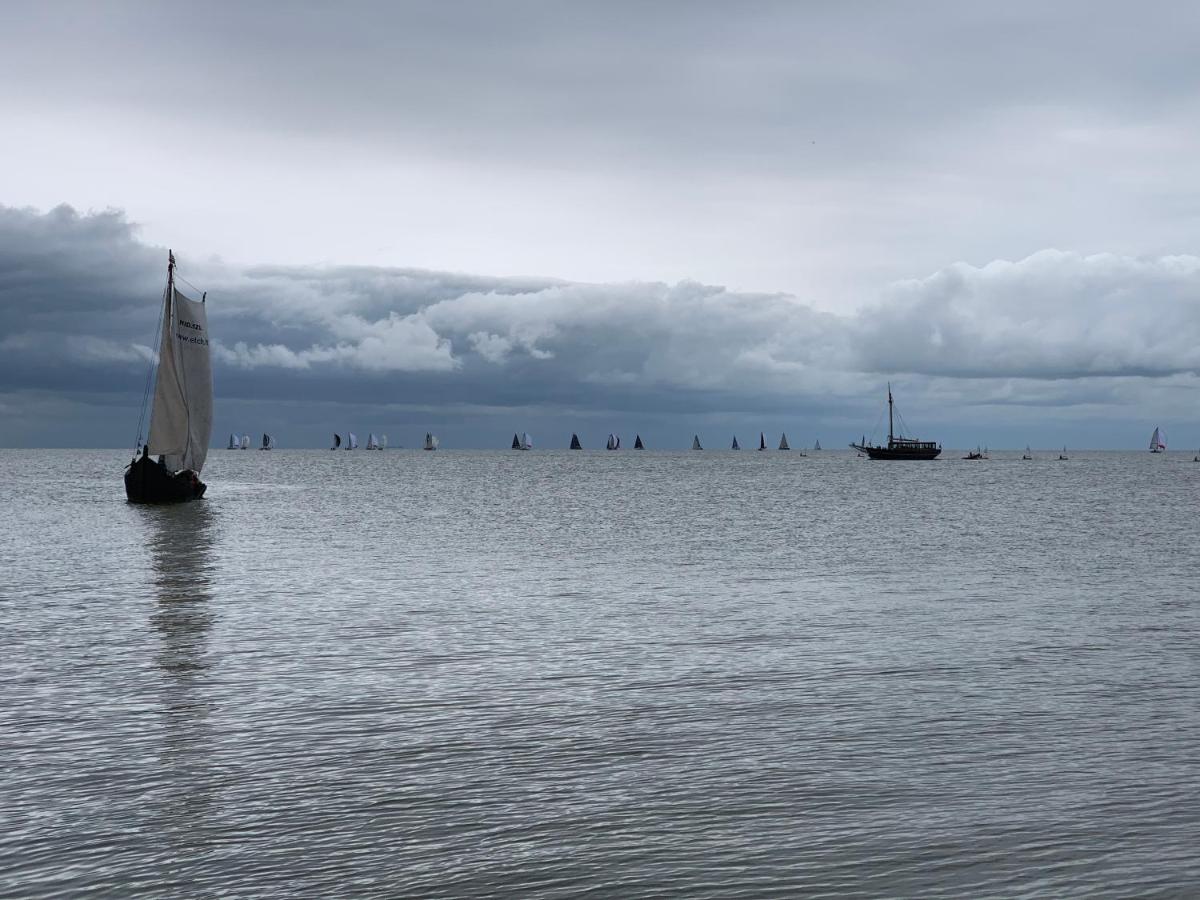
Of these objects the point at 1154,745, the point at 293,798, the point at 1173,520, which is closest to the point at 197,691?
the point at 293,798

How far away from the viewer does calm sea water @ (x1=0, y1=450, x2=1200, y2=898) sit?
11.9 meters

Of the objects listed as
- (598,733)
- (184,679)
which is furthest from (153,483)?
(598,733)

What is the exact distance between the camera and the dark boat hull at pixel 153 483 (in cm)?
8981

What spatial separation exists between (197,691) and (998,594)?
25643 mm

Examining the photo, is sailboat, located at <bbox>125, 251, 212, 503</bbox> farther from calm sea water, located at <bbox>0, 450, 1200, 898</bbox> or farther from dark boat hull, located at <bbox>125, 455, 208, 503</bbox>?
calm sea water, located at <bbox>0, 450, 1200, 898</bbox>

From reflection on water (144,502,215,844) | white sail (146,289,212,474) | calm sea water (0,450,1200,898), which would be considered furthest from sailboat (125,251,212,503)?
calm sea water (0,450,1200,898)

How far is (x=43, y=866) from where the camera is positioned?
11734mm

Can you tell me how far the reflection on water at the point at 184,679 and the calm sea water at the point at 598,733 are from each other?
0.09 meters

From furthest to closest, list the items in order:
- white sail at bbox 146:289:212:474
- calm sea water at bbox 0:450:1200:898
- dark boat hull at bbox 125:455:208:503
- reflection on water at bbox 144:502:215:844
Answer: dark boat hull at bbox 125:455:208:503 → white sail at bbox 146:289:212:474 → reflection on water at bbox 144:502:215:844 → calm sea water at bbox 0:450:1200:898

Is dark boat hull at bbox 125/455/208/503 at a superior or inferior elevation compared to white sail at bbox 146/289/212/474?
inferior

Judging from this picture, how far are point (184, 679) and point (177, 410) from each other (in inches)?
2777

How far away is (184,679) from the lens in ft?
70.0

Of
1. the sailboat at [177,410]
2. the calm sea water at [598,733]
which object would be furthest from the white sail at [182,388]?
the calm sea water at [598,733]

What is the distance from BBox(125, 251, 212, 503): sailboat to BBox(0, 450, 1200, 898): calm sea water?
4557 centimetres
